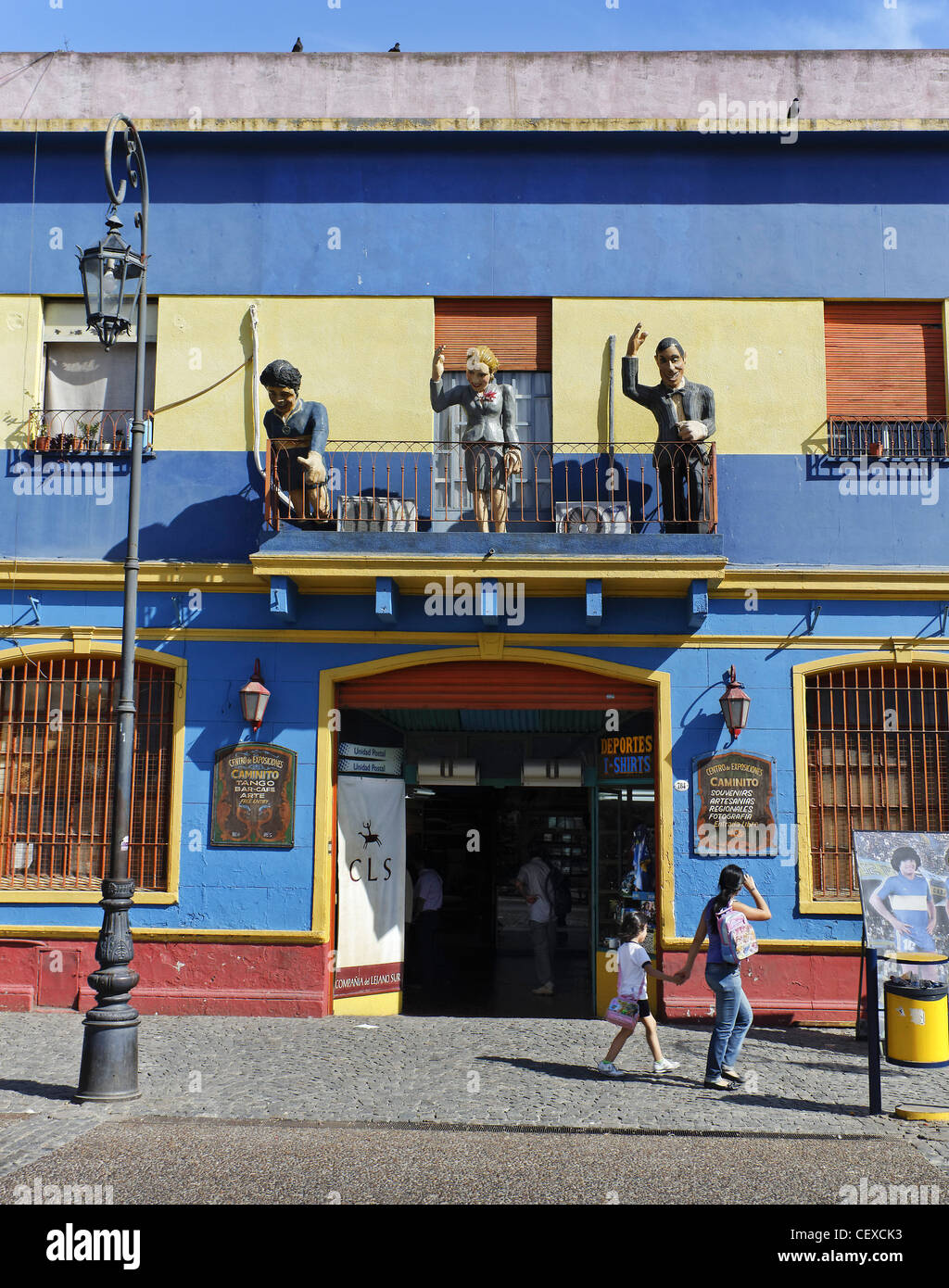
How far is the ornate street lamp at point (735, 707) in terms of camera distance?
10864 mm

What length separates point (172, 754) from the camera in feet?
37.1

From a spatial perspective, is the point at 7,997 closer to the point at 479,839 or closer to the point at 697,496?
the point at 479,839

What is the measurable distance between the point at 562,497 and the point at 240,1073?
6.29 meters

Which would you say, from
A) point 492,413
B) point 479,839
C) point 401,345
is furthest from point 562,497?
point 479,839

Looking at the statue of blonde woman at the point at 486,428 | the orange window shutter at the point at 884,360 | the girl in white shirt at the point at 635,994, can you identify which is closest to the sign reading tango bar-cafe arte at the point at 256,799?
the statue of blonde woman at the point at 486,428

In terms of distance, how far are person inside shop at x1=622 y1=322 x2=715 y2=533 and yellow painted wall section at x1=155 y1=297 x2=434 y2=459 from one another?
2235 mm

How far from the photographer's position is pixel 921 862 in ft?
29.7

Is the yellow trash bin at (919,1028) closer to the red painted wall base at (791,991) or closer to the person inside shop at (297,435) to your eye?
the red painted wall base at (791,991)

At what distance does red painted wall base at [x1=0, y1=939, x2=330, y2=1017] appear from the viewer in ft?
35.6

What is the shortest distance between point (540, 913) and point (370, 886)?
2.16 meters
